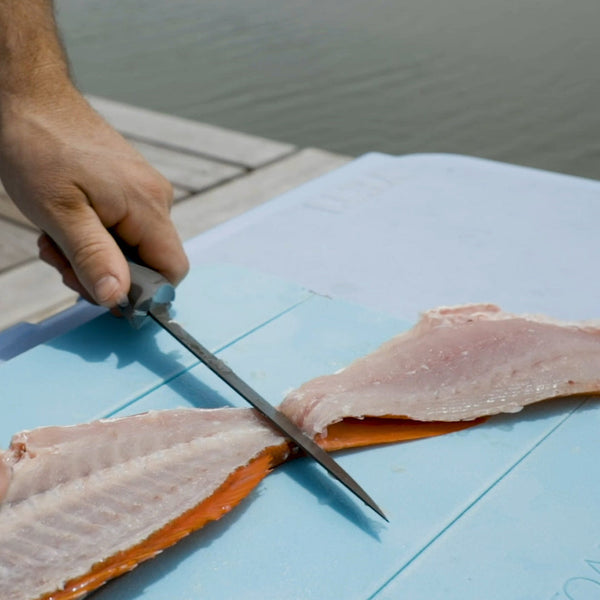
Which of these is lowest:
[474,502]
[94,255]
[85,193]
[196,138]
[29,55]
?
[196,138]

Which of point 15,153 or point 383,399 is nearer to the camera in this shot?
point 383,399

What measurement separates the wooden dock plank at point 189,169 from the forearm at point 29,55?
6.25 feet

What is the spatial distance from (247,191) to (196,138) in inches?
38.0

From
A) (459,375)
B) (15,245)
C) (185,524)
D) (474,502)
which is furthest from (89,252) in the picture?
(15,245)

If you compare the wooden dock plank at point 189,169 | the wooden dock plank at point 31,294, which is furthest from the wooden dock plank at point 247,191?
the wooden dock plank at point 31,294

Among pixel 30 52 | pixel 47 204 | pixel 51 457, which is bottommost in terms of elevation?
pixel 51 457

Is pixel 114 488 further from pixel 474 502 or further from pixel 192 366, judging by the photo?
pixel 474 502

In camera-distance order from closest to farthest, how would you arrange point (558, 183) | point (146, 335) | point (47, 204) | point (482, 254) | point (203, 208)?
point (47, 204) < point (146, 335) < point (482, 254) < point (558, 183) < point (203, 208)

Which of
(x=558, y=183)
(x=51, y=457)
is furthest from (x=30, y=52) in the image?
(x=558, y=183)

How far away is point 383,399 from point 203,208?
251 centimetres

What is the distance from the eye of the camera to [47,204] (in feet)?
7.53

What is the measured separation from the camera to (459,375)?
6.81 feet

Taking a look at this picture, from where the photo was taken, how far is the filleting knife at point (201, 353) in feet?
5.98

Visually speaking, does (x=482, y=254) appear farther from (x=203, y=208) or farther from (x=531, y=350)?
(x=203, y=208)
